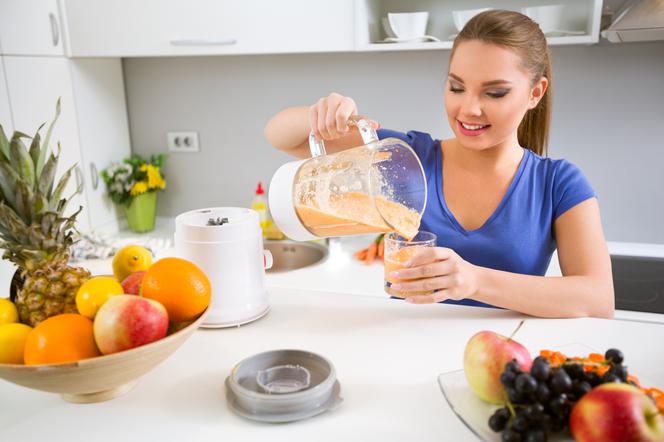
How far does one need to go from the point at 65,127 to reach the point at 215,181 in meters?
0.64

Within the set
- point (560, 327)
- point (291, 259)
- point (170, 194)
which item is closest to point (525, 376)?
point (560, 327)

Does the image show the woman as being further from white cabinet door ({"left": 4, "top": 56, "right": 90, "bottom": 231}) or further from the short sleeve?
white cabinet door ({"left": 4, "top": 56, "right": 90, "bottom": 231})

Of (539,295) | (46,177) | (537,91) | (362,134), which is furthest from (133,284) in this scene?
(537,91)

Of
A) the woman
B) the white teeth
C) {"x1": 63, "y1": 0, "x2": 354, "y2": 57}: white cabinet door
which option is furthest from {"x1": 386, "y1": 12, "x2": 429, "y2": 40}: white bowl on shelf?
the white teeth

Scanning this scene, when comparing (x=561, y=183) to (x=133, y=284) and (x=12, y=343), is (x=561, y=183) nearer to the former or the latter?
(x=133, y=284)

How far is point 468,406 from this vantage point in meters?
0.78

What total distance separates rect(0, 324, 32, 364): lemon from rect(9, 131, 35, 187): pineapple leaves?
24 centimetres

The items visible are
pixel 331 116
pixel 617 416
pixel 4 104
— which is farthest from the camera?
pixel 4 104

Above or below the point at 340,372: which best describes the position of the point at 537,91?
above

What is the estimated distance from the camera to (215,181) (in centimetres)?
254

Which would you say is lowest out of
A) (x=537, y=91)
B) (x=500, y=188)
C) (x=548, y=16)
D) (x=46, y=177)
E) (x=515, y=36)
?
(x=500, y=188)

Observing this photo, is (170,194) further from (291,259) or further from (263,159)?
(291,259)

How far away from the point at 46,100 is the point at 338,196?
5.04 feet

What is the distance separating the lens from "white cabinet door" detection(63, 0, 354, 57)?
1.90 metres
